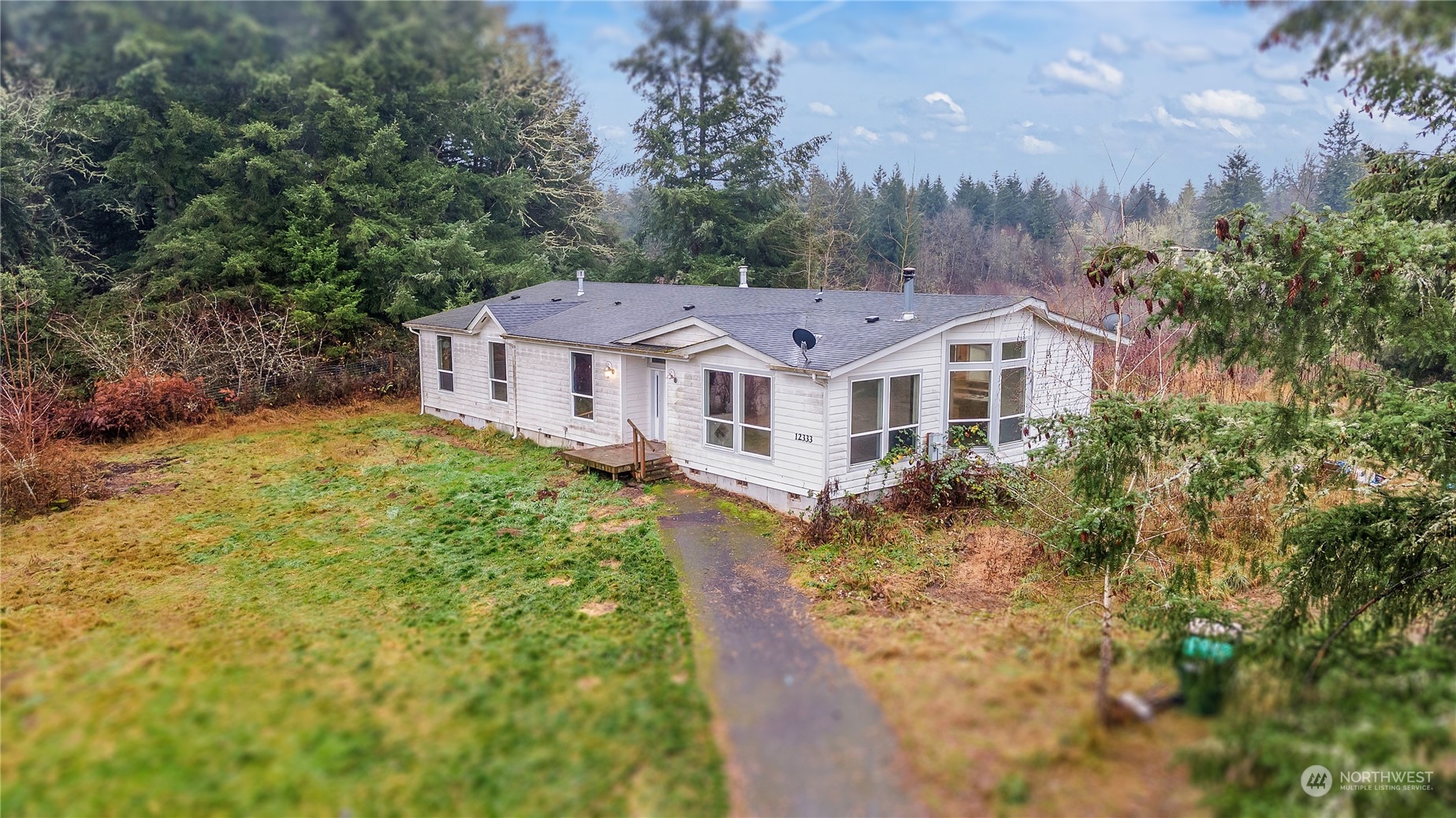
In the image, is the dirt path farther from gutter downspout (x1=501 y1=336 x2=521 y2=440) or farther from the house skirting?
gutter downspout (x1=501 y1=336 x2=521 y2=440)

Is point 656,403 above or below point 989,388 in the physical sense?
below

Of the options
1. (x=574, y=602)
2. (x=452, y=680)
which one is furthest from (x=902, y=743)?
(x=574, y=602)

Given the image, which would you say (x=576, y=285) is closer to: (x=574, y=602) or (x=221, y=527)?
(x=221, y=527)

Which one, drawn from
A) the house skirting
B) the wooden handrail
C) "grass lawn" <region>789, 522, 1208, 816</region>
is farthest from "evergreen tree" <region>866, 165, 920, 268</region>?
"grass lawn" <region>789, 522, 1208, 816</region>

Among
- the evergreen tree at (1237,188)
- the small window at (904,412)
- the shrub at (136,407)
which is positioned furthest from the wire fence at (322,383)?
the evergreen tree at (1237,188)

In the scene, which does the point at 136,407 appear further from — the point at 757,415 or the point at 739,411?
the point at 757,415

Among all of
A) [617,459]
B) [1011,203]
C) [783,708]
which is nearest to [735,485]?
[617,459]
